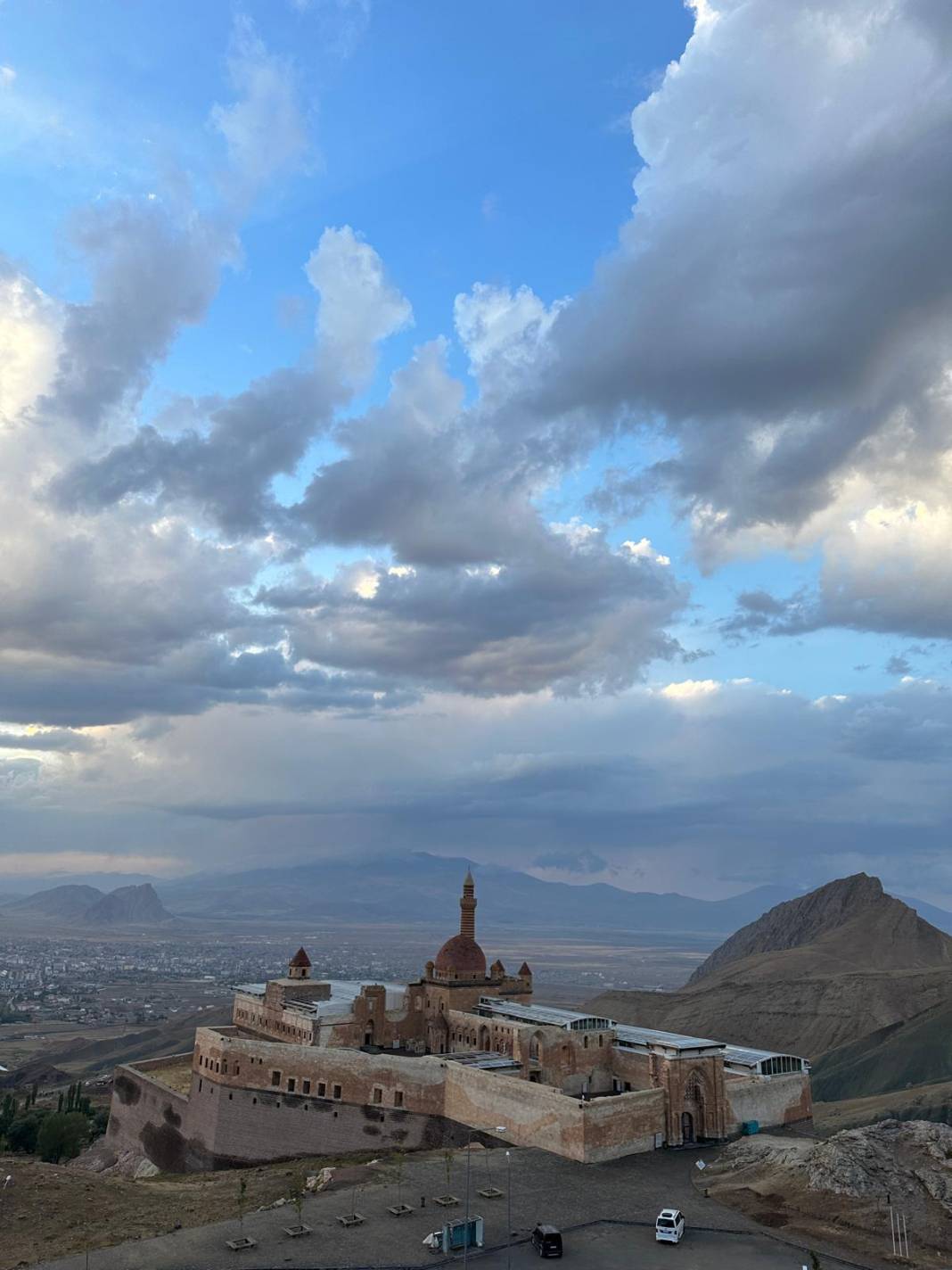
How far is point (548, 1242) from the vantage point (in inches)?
1463

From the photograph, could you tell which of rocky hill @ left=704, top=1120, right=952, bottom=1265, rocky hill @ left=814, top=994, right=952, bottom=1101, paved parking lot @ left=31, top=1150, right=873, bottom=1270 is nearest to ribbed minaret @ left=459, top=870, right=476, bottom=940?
paved parking lot @ left=31, top=1150, right=873, bottom=1270

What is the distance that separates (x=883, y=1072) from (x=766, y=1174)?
59452mm

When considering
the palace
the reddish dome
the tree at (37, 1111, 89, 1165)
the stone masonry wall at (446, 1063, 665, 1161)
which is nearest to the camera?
the stone masonry wall at (446, 1063, 665, 1161)

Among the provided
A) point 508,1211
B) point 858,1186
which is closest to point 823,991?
point 858,1186

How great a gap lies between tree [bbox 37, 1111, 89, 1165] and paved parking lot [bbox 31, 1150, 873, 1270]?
34.9m

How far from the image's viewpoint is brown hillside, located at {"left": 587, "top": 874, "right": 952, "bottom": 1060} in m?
118

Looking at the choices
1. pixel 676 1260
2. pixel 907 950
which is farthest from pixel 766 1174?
pixel 907 950

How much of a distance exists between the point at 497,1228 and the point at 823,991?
99144 millimetres

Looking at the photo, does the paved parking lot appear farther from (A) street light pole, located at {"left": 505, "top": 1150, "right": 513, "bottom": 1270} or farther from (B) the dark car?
(B) the dark car

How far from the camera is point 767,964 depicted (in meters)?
Result: 153

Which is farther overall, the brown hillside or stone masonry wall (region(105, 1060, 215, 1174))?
the brown hillside

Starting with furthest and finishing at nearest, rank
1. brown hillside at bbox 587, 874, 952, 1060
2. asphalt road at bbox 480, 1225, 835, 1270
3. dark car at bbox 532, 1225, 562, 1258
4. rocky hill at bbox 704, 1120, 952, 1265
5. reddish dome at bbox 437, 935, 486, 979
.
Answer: brown hillside at bbox 587, 874, 952, 1060
reddish dome at bbox 437, 935, 486, 979
rocky hill at bbox 704, 1120, 952, 1265
dark car at bbox 532, 1225, 562, 1258
asphalt road at bbox 480, 1225, 835, 1270

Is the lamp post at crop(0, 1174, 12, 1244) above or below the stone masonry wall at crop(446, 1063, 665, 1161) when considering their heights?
below

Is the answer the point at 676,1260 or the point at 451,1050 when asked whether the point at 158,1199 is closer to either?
the point at 676,1260
